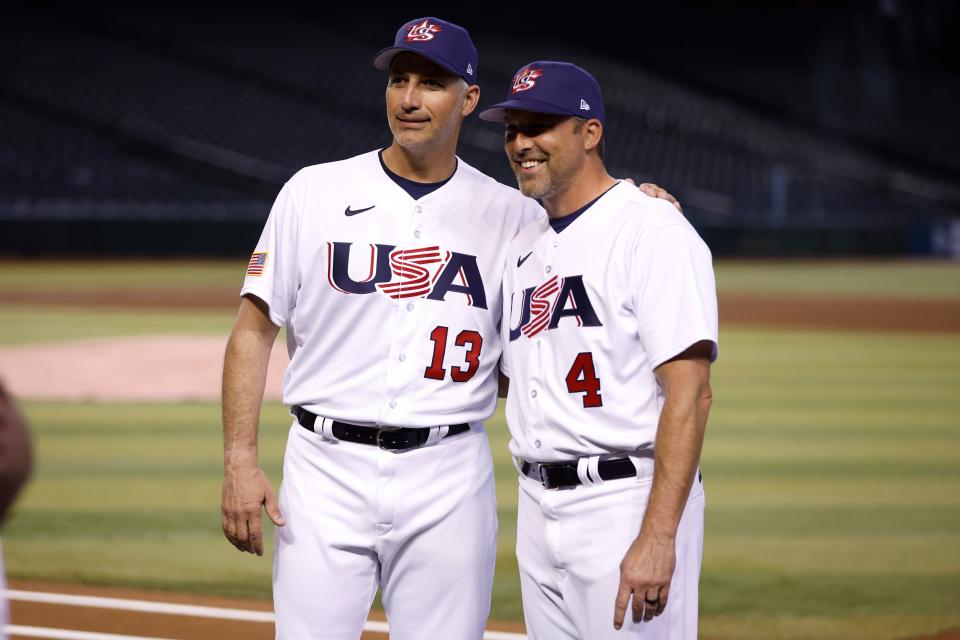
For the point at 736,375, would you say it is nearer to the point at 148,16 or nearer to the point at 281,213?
the point at 281,213

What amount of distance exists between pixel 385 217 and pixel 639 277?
73cm

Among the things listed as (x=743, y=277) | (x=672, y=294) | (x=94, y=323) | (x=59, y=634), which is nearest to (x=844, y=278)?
(x=743, y=277)

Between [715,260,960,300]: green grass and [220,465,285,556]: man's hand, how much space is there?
64.7ft

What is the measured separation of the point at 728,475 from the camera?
7.83 m

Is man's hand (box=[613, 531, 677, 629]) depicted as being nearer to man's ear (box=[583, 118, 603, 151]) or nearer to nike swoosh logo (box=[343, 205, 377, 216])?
man's ear (box=[583, 118, 603, 151])

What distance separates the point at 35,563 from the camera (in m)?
5.86

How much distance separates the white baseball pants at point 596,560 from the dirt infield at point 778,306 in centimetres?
1478

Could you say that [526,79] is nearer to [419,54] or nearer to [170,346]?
[419,54]

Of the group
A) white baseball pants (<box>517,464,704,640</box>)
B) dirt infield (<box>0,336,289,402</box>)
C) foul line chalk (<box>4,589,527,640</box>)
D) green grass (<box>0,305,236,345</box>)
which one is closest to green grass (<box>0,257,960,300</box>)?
green grass (<box>0,305,236,345</box>)

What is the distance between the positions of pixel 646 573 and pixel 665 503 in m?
0.15

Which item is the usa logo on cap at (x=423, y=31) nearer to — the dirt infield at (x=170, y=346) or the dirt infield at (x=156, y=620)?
the dirt infield at (x=156, y=620)

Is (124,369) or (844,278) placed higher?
(844,278)

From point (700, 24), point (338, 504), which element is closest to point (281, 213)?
point (338, 504)

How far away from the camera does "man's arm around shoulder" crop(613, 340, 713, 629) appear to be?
250cm
